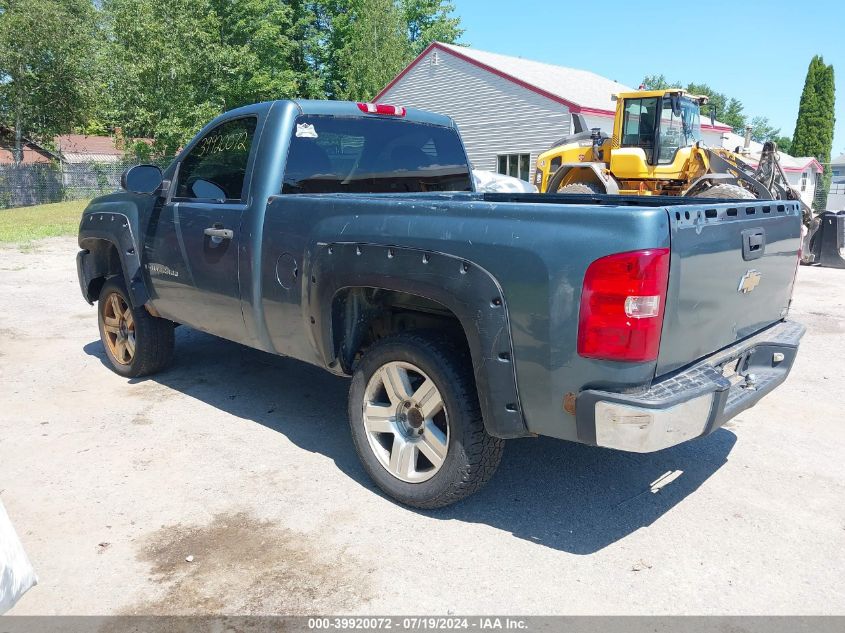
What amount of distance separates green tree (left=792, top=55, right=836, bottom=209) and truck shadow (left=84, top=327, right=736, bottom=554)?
57.1 meters

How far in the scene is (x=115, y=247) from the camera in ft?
18.3

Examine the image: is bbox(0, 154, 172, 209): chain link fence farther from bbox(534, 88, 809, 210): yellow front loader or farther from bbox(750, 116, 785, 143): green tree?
bbox(750, 116, 785, 143): green tree

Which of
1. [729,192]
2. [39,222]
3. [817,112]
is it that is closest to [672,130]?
[729,192]

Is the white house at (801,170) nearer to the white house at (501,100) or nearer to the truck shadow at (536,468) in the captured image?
the white house at (501,100)

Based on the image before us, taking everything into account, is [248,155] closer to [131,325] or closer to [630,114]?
[131,325]

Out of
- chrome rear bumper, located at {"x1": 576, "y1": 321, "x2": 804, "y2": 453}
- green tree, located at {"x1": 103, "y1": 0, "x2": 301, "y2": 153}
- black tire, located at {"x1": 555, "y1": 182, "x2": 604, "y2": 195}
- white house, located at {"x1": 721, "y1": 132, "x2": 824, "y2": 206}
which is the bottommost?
white house, located at {"x1": 721, "y1": 132, "x2": 824, "y2": 206}

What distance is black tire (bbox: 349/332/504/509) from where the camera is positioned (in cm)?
324

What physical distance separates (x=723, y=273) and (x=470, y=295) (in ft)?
3.76

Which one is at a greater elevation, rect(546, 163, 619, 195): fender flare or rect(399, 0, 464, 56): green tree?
rect(399, 0, 464, 56): green tree

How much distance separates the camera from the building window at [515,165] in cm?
2427

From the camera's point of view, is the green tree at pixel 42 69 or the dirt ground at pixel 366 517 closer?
the dirt ground at pixel 366 517

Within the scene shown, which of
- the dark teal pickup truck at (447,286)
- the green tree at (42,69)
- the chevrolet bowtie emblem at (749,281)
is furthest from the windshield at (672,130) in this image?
the green tree at (42,69)

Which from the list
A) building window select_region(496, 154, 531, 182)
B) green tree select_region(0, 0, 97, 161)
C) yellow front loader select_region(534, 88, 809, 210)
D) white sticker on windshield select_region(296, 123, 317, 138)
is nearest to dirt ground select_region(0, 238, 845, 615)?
white sticker on windshield select_region(296, 123, 317, 138)

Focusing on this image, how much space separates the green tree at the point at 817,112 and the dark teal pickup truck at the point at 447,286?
5692 centimetres
